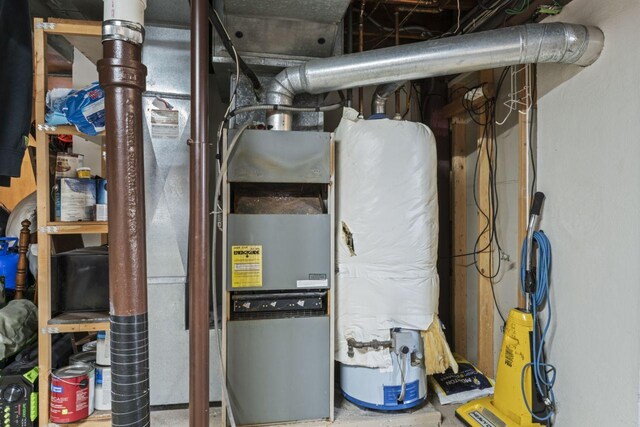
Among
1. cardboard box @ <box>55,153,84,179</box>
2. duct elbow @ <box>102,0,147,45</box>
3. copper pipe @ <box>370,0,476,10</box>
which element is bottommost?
cardboard box @ <box>55,153,84,179</box>

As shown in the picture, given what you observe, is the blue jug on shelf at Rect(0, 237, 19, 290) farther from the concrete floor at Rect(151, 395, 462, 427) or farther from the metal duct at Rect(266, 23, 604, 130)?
the metal duct at Rect(266, 23, 604, 130)

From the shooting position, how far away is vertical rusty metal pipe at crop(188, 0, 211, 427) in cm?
146

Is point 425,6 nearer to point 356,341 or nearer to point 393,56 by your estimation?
point 393,56

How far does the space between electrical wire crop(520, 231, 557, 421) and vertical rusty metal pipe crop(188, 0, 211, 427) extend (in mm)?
1544

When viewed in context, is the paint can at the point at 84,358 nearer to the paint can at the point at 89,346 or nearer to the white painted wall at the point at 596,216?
the paint can at the point at 89,346

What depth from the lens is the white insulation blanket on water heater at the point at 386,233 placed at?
183 centimetres

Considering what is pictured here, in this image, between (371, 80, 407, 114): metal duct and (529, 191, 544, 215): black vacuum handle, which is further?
(371, 80, 407, 114): metal duct

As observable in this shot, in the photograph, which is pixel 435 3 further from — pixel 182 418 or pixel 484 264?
pixel 182 418

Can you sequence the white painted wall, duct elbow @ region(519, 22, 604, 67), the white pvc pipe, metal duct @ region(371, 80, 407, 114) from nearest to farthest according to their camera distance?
1. the white pvc pipe
2. the white painted wall
3. duct elbow @ region(519, 22, 604, 67)
4. metal duct @ region(371, 80, 407, 114)

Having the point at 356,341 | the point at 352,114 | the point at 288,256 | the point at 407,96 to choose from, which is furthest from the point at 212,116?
the point at 356,341

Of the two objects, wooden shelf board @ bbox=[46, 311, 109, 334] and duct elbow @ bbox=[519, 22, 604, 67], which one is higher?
duct elbow @ bbox=[519, 22, 604, 67]

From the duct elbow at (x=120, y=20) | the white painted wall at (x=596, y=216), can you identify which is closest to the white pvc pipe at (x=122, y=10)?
the duct elbow at (x=120, y=20)

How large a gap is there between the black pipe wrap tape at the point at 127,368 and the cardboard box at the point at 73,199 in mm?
833

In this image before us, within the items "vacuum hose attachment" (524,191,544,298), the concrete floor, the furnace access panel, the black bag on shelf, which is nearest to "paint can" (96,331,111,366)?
the black bag on shelf
